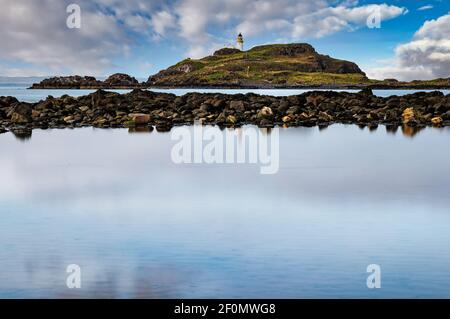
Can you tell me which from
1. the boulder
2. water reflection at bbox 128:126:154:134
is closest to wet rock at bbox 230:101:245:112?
the boulder

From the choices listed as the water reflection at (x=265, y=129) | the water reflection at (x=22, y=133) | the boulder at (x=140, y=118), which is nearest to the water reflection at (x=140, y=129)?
the water reflection at (x=265, y=129)

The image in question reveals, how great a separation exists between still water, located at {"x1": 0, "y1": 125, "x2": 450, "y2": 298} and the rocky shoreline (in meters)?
19.3

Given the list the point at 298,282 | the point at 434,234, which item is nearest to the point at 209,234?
the point at 298,282

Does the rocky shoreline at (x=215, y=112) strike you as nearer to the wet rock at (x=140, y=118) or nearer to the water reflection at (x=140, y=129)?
the wet rock at (x=140, y=118)

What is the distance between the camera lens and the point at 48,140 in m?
38.4

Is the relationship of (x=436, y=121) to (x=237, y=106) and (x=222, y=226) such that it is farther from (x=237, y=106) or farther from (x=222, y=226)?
(x=222, y=226)

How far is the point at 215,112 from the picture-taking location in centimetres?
5512

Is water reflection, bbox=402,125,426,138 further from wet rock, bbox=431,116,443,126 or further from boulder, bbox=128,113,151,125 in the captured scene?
boulder, bbox=128,113,151,125

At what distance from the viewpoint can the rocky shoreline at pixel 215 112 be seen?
50.0 metres

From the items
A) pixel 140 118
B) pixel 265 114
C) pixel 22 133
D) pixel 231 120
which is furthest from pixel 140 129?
pixel 265 114

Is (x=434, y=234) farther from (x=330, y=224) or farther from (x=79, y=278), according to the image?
(x=79, y=278)
